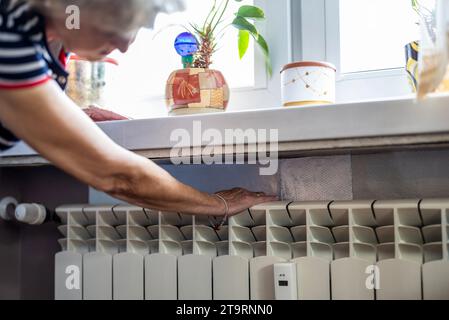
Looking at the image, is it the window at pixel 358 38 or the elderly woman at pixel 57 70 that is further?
the window at pixel 358 38

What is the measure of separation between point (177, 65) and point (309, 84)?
45 cm

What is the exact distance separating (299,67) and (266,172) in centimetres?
23

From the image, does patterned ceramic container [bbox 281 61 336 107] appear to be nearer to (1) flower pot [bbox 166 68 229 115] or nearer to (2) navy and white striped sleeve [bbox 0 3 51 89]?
(1) flower pot [bbox 166 68 229 115]

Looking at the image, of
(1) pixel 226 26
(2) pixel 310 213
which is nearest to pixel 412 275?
(2) pixel 310 213

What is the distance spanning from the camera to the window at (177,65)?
4.09 ft

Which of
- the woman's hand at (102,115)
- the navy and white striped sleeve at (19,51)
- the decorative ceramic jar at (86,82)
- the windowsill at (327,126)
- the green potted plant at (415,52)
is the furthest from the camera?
the decorative ceramic jar at (86,82)

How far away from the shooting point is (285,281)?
974 millimetres

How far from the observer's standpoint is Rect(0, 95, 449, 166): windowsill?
845 millimetres

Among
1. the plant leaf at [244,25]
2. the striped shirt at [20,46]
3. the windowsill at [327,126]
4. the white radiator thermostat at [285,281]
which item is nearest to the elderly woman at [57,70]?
the striped shirt at [20,46]

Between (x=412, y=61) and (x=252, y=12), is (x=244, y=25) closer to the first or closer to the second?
(x=252, y=12)

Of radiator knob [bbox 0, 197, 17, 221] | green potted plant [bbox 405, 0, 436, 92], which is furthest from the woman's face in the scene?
radiator knob [bbox 0, 197, 17, 221]

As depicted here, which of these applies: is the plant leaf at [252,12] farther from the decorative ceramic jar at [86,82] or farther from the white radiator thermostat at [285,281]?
the white radiator thermostat at [285,281]

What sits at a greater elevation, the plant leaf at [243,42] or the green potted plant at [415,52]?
the plant leaf at [243,42]
